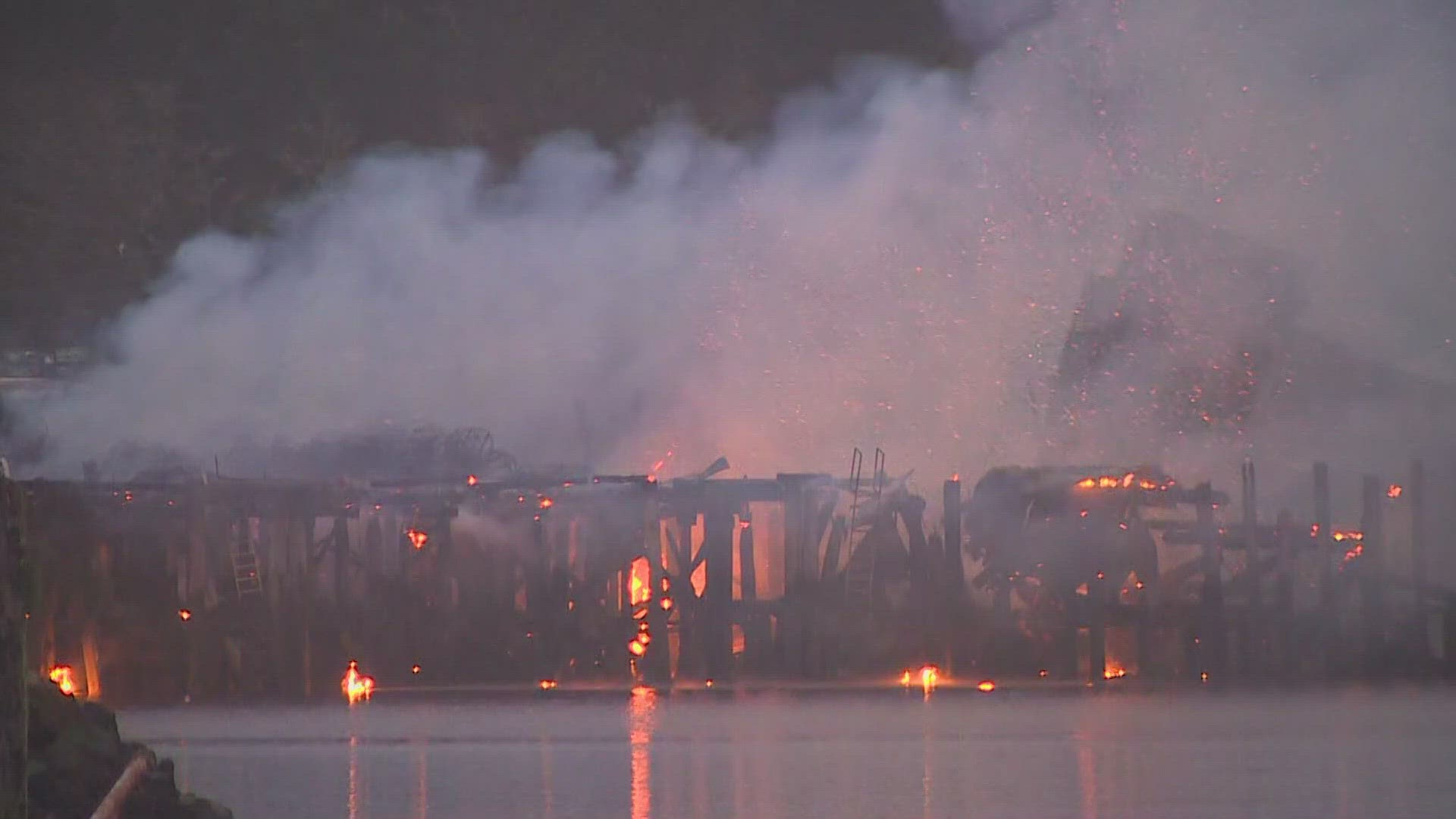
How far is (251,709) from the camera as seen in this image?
65.6m

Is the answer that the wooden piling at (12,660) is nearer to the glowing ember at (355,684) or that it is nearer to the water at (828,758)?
the water at (828,758)

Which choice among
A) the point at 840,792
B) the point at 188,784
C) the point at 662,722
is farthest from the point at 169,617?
the point at 840,792

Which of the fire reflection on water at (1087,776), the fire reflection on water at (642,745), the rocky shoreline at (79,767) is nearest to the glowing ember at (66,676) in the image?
the fire reflection on water at (642,745)

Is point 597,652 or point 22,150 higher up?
point 22,150

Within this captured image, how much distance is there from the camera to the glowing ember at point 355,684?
64.0 meters

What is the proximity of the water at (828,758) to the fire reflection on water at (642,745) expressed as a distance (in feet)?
0.37

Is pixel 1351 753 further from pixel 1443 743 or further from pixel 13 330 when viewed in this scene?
pixel 13 330

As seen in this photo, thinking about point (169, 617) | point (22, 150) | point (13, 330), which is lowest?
point (169, 617)

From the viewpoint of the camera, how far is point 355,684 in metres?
66.4

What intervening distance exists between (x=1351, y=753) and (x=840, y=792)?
52.8 ft

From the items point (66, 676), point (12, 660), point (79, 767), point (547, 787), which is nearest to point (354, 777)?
point (547, 787)

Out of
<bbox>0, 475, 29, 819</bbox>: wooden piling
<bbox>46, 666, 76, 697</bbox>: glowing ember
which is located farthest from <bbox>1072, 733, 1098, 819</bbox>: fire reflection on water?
<bbox>46, 666, 76, 697</bbox>: glowing ember

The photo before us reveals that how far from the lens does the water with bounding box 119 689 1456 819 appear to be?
34.8m

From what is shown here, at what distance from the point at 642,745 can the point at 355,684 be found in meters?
17.3
